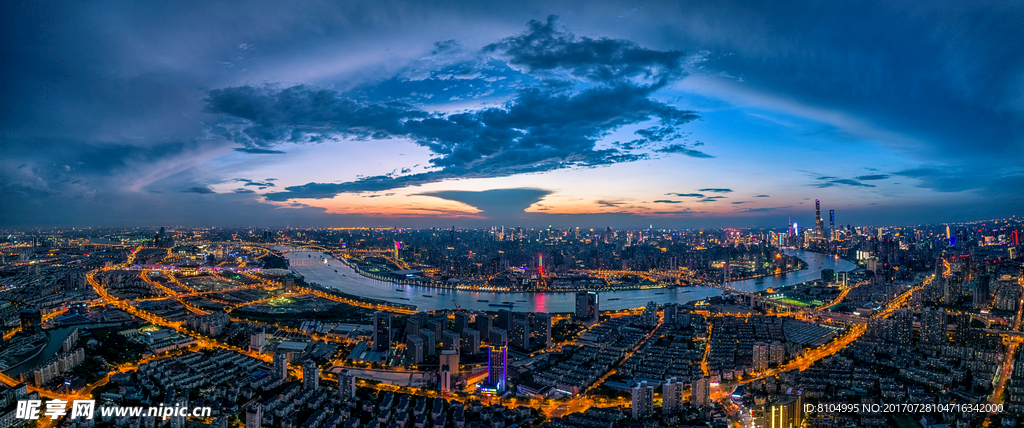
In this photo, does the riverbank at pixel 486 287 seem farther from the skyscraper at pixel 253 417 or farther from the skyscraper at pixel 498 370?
the skyscraper at pixel 253 417

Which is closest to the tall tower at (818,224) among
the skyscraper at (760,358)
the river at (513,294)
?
the river at (513,294)

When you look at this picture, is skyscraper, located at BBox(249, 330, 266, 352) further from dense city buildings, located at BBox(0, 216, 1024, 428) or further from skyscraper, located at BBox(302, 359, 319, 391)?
skyscraper, located at BBox(302, 359, 319, 391)

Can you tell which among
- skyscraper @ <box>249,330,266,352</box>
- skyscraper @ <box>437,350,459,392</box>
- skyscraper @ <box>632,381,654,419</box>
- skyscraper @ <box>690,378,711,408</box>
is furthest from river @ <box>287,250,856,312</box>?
skyscraper @ <box>632,381,654,419</box>

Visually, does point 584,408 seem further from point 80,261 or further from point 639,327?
point 80,261

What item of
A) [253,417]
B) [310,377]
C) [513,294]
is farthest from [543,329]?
[513,294]

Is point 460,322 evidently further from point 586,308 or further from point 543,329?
point 586,308

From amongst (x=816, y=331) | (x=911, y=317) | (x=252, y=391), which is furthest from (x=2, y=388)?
(x=911, y=317)
